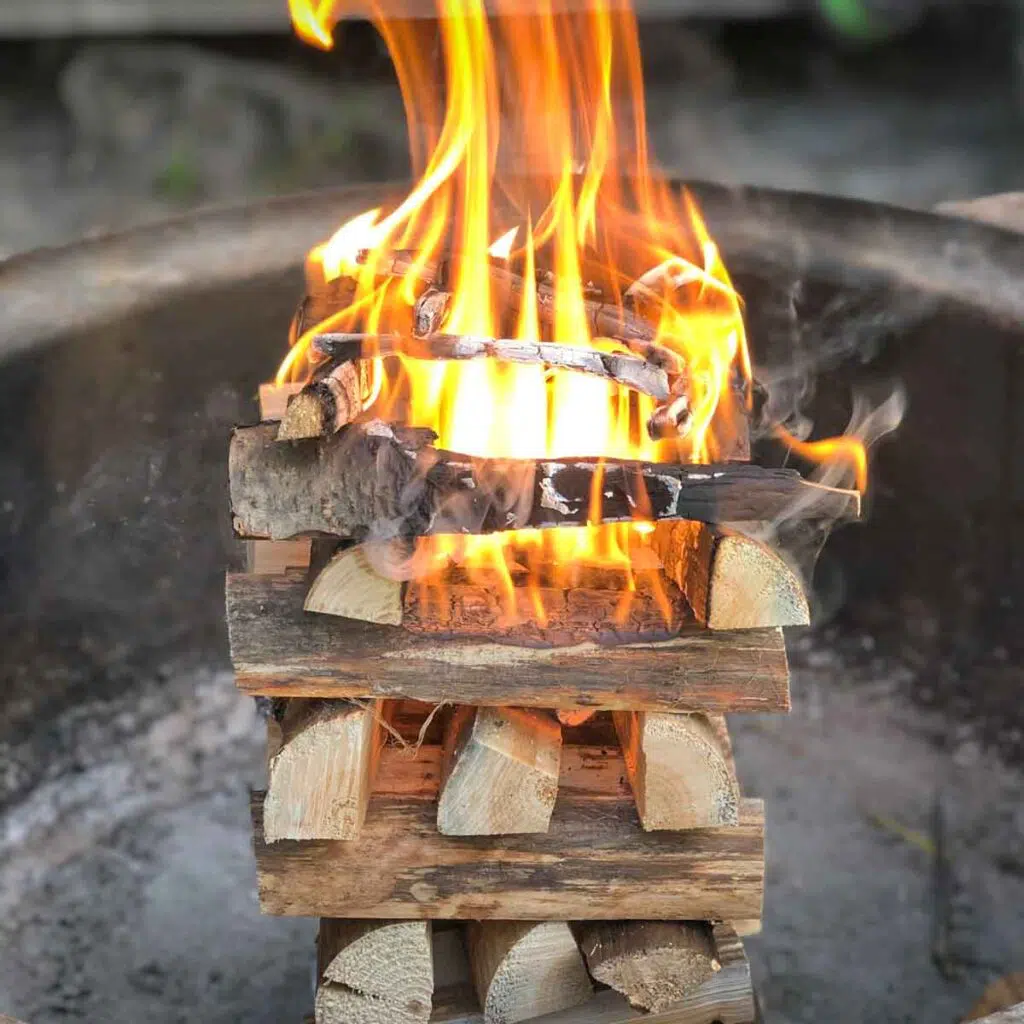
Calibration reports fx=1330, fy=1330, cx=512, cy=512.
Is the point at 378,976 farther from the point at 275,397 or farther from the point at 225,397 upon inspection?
the point at 225,397

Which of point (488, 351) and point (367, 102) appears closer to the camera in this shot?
point (488, 351)

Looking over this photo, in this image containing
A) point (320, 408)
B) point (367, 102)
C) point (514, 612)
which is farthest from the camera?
point (367, 102)

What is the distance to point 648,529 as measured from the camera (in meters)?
1.38

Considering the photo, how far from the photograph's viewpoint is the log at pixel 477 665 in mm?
1210

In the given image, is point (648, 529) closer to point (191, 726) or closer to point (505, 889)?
point (505, 889)

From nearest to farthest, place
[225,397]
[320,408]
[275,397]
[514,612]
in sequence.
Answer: [320,408], [514,612], [275,397], [225,397]

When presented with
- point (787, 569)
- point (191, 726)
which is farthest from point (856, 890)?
point (191, 726)

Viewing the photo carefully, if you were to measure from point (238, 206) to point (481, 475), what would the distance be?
1137mm

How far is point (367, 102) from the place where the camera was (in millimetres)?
4574

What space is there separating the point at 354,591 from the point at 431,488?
12 centimetres

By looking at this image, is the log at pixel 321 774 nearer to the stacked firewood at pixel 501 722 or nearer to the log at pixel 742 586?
the stacked firewood at pixel 501 722

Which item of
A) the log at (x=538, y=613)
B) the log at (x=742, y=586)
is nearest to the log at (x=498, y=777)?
the log at (x=538, y=613)

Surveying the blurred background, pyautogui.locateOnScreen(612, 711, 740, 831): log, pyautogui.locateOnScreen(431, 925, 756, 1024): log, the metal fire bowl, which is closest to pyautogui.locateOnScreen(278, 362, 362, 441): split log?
pyautogui.locateOnScreen(612, 711, 740, 831): log

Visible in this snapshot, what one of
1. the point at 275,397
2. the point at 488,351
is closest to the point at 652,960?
the point at 488,351
